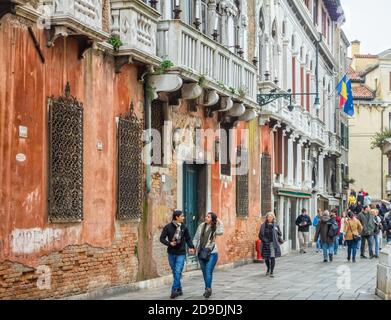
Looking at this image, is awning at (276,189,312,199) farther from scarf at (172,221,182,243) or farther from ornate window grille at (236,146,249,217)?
scarf at (172,221,182,243)

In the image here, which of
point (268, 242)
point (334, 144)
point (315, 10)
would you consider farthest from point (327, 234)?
point (334, 144)

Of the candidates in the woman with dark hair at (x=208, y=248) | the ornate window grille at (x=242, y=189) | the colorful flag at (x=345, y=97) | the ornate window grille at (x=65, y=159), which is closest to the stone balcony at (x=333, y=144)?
the colorful flag at (x=345, y=97)

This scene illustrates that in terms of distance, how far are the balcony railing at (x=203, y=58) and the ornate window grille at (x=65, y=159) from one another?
167 inches

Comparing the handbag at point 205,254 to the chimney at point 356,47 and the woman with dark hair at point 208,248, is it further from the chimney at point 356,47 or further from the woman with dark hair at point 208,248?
the chimney at point 356,47

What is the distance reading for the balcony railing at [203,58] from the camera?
1797 cm

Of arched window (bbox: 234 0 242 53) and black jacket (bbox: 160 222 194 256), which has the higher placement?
arched window (bbox: 234 0 242 53)

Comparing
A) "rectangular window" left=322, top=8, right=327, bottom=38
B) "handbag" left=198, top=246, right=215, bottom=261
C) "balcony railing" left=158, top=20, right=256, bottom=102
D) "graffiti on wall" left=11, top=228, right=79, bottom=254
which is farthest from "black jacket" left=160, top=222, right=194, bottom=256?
"rectangular window" left=322, top=8, right=327, bottom=38

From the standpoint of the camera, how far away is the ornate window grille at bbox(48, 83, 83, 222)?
1325cm

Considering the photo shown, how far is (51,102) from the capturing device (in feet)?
43.5

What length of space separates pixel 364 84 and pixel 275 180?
117 feet

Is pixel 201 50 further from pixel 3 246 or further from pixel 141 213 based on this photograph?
pixel 3 246

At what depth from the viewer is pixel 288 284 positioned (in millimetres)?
18422

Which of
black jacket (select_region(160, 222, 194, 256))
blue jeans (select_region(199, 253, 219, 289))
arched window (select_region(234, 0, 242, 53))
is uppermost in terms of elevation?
arched window (select_region(234, 0, 242, 53))

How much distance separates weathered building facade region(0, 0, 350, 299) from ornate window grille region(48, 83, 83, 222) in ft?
0.06
